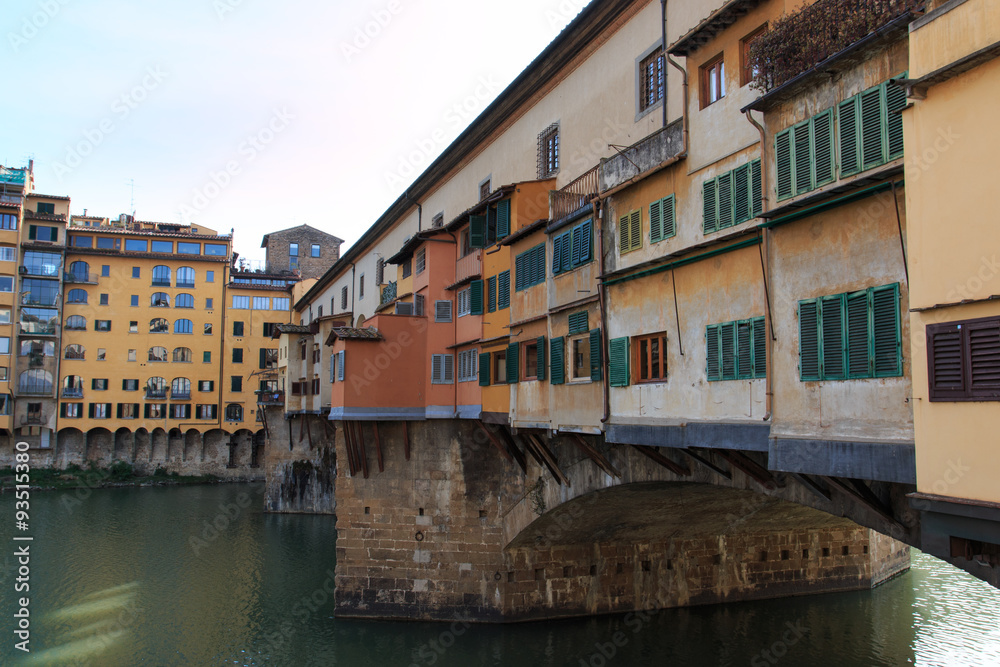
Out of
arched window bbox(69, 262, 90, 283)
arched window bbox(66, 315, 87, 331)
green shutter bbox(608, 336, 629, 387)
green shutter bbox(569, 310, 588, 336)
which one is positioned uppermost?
arched window bbox(69, 262, 90, 283)

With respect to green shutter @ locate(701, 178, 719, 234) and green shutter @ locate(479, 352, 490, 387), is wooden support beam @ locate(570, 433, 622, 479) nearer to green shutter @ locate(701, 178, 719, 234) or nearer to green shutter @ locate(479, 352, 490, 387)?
green shutter @ locate(479, 352, 490, 387)

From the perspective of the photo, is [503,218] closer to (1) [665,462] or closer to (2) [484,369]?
(2) [484,369]

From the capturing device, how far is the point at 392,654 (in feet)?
61.6

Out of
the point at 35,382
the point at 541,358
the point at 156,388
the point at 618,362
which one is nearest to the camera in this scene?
the point at 618,362

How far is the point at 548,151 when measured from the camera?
748 inches

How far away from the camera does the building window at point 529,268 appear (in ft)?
53.0

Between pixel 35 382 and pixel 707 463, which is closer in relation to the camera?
pixel 707 463

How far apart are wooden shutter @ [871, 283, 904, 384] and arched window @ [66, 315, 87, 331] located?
58296 mm

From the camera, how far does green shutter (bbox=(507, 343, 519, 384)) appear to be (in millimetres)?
17297

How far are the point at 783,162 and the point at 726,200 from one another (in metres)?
1.35

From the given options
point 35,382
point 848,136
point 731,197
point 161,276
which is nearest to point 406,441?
point 731,197

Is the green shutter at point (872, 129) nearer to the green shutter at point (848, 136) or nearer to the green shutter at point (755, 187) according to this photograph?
the green shutter at point (848, 136)

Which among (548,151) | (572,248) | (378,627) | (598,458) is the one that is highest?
(548,151)

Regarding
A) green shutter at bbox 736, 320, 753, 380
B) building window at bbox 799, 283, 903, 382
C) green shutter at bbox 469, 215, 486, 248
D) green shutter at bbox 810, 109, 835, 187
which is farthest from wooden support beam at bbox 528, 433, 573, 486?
green shutter at bbox 810, 109, 835, 187
